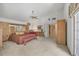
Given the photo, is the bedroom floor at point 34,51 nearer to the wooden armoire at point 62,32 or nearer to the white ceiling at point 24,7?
the wooden armoire at point 62,32

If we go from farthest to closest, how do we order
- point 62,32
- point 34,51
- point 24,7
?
point 62,32, point 24,7, point 34,51

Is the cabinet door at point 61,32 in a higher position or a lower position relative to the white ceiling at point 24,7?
lower

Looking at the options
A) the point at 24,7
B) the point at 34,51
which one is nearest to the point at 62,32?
the point at 34,51

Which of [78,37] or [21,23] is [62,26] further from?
[21,23]

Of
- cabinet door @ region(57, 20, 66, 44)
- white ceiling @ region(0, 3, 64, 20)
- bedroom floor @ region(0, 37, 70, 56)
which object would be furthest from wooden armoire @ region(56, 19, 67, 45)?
white ceiling @ region(0, 3, 64, 20)

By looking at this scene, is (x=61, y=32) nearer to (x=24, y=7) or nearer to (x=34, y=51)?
(x=34, y=51)

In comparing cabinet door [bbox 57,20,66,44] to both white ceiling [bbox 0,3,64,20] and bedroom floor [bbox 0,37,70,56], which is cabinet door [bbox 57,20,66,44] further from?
white ceiling [bbox 0,3,64,20]

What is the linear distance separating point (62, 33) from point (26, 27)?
5026 mm

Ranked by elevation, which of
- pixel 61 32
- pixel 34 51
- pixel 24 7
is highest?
pixel 24 7

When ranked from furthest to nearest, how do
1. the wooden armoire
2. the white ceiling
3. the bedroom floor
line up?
the wooden armoire < the white ceiling < the bedroom floor

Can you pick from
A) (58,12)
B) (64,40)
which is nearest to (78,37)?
(64,40)

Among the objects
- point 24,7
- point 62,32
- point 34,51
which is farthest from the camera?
point 62,32

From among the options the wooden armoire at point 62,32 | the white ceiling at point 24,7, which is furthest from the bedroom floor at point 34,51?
the white ceiling at point 24,7

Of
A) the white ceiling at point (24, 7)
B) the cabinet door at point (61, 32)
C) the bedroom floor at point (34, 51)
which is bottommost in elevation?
the bedroom floor at point (34, 51)
